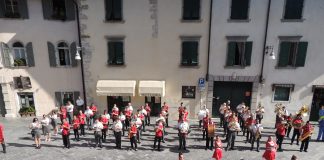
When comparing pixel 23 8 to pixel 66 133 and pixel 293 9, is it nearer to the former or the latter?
pixel 66 133

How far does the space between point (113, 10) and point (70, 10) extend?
309cm

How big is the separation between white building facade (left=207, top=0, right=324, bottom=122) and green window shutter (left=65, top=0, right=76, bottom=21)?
31.5 ft

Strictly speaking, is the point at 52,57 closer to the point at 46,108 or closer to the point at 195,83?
the point at 46,108

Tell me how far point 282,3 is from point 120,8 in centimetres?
1051

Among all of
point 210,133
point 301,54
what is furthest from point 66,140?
point 301,54

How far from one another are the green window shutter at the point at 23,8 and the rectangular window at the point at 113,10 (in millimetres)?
5603

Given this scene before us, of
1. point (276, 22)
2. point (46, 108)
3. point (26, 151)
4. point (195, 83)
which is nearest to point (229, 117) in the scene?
point (195, 83)

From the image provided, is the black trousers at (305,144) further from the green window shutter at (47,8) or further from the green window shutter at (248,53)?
the green window shutter at (47,8)

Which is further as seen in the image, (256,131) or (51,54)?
(51,54)

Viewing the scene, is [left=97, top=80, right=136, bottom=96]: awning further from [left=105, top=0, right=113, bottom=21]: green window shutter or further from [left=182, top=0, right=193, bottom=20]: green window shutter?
[left=182, top=0, right=193, bottom=20]: green window shutter

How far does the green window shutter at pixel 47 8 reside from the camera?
19.4 m

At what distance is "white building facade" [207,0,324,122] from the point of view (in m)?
18.3

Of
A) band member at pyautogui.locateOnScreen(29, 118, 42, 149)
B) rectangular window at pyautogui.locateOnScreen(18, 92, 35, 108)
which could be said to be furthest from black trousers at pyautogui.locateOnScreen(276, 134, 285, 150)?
rectangular window at pyautogui.locateOnScreen(18, 92, 35, 108)

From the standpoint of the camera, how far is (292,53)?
1909cm
